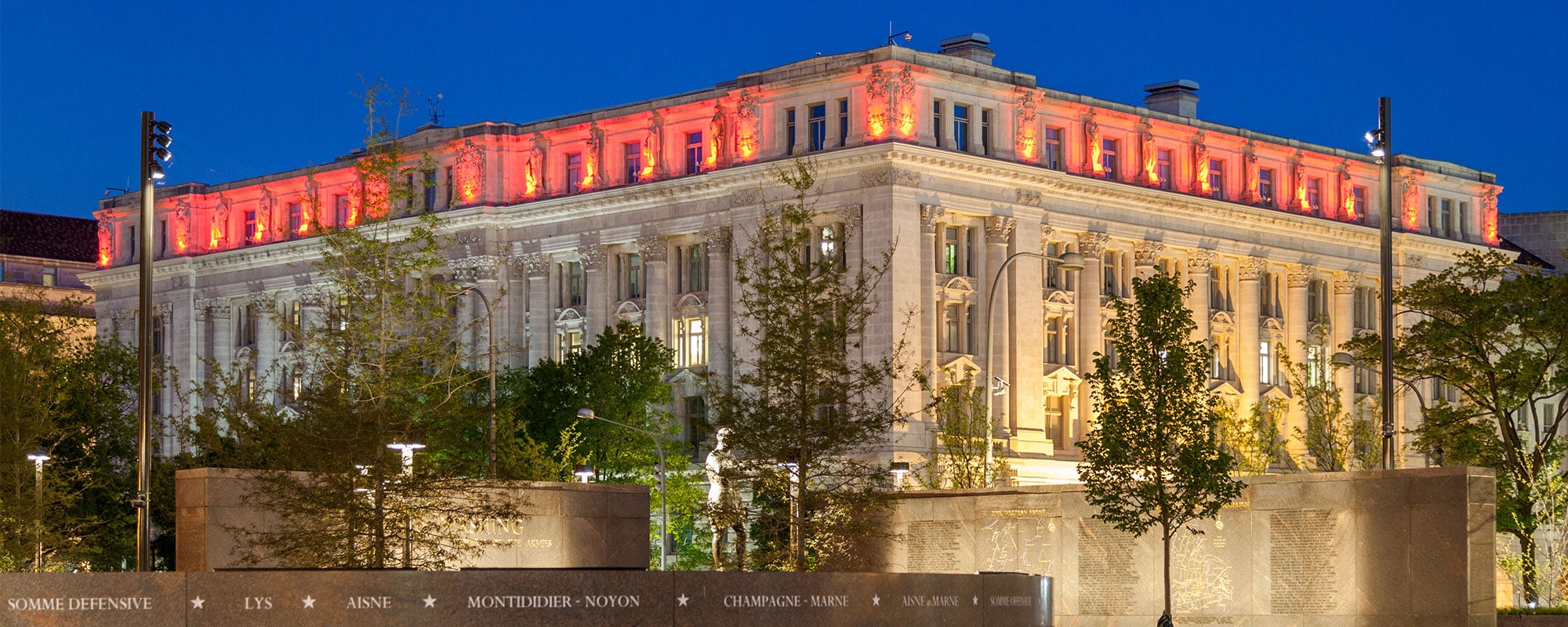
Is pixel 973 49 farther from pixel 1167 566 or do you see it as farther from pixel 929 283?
pixel 1167 566

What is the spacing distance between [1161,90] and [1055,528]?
225 ft

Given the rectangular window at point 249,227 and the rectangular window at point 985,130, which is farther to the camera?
the rectangular window at point 249,227

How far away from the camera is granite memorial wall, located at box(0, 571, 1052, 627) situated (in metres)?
28.6

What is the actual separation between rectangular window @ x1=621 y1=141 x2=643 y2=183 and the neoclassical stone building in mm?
98

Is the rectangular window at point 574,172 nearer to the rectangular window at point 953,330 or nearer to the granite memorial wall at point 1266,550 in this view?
the rectangular window at point 953,330

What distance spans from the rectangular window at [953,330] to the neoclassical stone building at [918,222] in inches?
4.9

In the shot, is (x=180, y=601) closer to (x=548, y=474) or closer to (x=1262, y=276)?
(x=548, y=474)

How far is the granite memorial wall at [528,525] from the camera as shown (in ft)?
139

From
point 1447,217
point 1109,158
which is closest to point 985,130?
point 1109,158

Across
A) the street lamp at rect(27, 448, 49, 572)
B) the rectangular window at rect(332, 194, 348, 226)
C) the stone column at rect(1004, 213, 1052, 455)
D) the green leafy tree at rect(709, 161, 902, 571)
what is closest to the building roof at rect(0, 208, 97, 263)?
the rectangular window at rect(332, 194, 348, 226)

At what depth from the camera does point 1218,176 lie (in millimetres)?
111750

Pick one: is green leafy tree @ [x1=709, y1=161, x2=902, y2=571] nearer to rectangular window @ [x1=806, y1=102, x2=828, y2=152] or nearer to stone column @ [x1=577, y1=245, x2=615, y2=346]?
rectangular window @ [x1=806, y1=102, x2=828, y2=152]

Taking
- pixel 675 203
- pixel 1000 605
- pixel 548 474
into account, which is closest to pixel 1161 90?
pixel 675 203

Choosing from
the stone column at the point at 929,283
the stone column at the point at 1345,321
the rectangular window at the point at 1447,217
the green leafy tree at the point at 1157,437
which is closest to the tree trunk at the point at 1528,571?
the green leafy tree at the point at 1157,437
